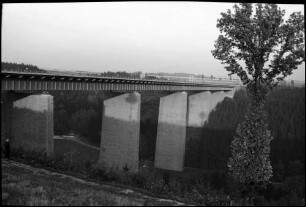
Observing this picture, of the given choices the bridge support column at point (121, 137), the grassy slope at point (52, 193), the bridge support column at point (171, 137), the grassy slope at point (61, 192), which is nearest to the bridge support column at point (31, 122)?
the bridge support column at point (121, 137)

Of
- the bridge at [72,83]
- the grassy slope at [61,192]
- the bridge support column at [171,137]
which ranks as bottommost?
the bridge support column at [171,137]

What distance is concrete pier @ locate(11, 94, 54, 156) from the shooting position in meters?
28.2

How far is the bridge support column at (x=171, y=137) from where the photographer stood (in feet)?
156

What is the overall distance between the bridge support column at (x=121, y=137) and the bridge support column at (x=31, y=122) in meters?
8.78

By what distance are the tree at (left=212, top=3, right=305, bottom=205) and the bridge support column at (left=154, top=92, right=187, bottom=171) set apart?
28.9 m

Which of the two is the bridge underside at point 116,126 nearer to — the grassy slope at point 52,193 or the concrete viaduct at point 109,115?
the concrete viaduct at point 109,115

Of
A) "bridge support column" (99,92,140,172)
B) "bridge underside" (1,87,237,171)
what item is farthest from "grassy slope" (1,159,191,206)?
"bridge support column" (99,92,140,172)

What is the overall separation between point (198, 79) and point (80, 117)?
89.6 feet

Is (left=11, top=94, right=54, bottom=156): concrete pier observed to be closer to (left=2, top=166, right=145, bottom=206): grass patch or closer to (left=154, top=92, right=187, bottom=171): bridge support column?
(left=2, top=166, right=145, bottom=206): grass patch

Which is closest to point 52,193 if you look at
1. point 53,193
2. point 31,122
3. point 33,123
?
point 53,193

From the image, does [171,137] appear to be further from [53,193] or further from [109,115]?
[53,193]

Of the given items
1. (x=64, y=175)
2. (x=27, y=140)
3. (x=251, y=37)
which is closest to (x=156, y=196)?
(x=64, y=175)

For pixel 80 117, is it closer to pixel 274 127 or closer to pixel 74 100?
pixel 74 100

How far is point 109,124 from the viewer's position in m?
37.0
